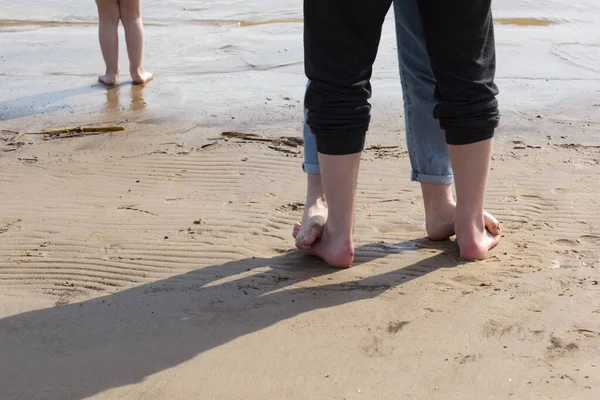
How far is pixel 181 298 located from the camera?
252 cm

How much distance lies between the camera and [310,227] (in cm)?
274

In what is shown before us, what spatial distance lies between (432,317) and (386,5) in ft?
2.96

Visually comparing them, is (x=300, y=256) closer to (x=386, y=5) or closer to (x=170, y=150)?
(x=386, y=5)

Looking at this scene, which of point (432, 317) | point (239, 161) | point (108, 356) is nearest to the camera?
point (108, 356)

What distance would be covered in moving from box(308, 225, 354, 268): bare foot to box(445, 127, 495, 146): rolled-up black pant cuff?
461mm

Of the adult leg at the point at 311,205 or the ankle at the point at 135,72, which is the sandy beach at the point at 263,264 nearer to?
the adult leg at the point at 311,205

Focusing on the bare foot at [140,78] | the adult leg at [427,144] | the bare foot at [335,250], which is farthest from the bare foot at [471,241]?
the bare foot at [140,78]

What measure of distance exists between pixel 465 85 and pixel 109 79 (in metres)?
3.64

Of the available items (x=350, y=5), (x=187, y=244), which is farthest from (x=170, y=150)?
(x=350, y=5)

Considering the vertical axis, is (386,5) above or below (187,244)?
above

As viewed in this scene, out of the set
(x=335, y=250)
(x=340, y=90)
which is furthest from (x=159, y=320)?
(x=340, y=90)

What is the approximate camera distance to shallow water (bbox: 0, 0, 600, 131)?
5000 millimetres

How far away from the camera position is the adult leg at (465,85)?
2.41 m

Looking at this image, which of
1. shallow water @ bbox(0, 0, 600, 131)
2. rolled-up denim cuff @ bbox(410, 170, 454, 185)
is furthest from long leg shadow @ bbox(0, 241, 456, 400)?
shallow water @ bbox(0, 0, 600, 131)
